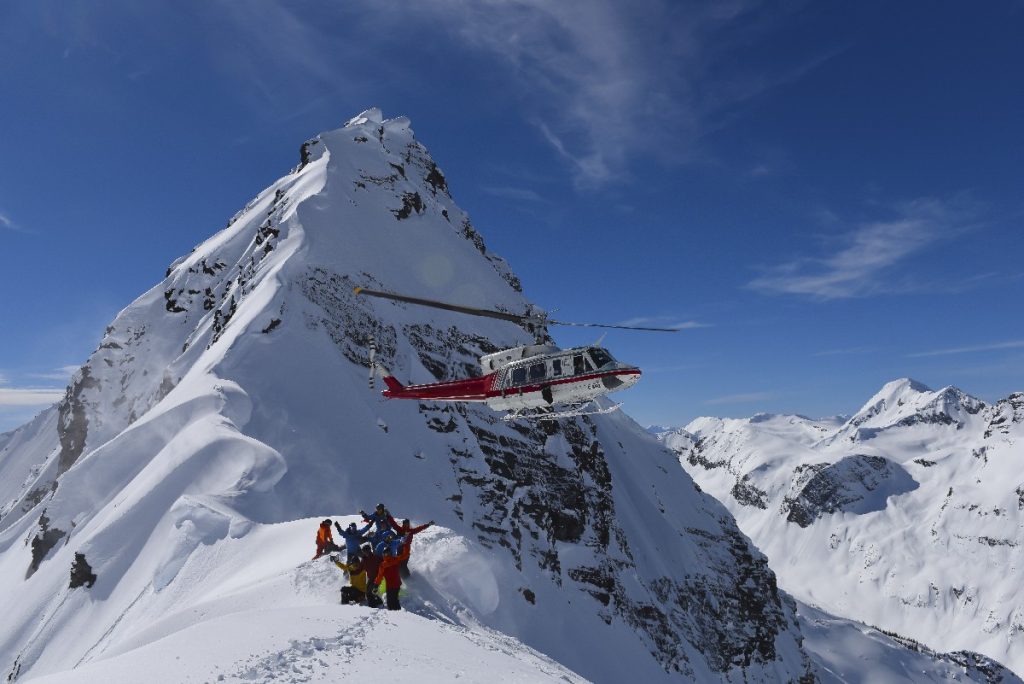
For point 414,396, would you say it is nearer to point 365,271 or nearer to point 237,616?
point 237,616

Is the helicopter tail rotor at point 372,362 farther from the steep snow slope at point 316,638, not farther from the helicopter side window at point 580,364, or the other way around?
the helicopter side window at point 580,364

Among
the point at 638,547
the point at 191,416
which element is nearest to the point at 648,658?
the point at 638,547

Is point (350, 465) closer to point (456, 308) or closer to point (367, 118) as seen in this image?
point (456, 308)

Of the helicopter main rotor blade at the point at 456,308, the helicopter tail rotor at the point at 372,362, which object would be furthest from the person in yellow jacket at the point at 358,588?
the helicopter tail rotor at the point at 372,362

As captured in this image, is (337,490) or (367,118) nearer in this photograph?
(337,490)

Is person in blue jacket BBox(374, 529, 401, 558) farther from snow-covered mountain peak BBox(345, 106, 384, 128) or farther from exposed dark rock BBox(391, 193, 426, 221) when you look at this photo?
snow-covered mountain peak BBox(345, 106, 384, 128)

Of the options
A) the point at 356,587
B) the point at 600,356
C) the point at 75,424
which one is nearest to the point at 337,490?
the point at 600,356
